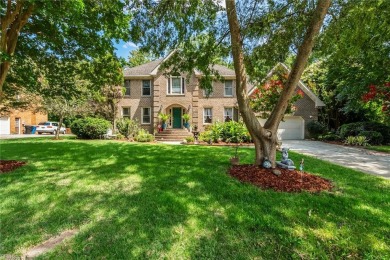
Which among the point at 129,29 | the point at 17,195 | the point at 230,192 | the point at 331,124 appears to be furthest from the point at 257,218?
the point at 331,124

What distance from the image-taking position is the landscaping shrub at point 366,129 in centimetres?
1444

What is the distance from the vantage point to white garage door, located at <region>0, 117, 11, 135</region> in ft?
87.5

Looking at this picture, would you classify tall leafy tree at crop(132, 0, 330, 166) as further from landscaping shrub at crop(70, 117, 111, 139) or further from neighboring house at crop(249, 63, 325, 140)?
neighboring house at crop(249, 63, 325, 140)

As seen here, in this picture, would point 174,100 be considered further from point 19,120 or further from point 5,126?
point 19,120

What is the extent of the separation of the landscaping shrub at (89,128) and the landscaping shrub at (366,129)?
56.8 feet

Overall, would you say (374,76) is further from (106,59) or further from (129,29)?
(106,59)

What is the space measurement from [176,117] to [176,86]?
285 cm

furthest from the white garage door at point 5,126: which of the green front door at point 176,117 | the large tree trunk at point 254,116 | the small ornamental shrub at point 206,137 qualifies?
the large tree trunk at point 254,116

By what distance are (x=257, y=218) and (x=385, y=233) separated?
171 centimetres

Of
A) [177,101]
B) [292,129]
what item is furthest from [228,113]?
[292,129]

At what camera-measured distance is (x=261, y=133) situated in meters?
5.31

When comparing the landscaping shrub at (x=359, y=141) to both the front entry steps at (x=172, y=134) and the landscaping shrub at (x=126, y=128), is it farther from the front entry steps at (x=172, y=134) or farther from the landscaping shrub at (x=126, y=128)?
the landscaping shrub at (x=126, y=128)

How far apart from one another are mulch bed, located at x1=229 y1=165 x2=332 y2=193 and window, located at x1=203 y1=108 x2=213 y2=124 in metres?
14.8

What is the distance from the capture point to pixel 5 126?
27.1 metres
